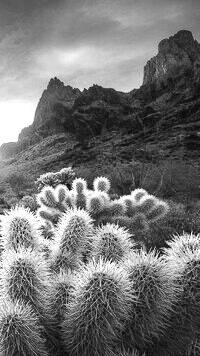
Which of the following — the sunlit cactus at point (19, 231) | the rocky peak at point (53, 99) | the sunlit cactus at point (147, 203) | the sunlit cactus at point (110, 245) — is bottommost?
the sunlit cactus at point (147, 203)

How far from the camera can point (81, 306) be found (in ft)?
6.32

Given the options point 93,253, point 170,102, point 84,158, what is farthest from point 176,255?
point 170,102

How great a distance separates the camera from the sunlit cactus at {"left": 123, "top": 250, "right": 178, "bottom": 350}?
1.99 meters

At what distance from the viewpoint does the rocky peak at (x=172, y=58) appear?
99.4 meters

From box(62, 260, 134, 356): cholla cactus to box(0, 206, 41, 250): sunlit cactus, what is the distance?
0.74m

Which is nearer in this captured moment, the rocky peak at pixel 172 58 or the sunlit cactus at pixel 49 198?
the sunlit cactus at pixel 49 198

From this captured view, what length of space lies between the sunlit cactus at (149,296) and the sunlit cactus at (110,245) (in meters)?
0.46

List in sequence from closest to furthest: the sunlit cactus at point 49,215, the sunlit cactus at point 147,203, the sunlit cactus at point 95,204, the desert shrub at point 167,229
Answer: the sunlit cactus at point 95,204
the sunlit cactus at point 147,203
the sunlit cactus at point 49,215
the desert shrub at point 167,229

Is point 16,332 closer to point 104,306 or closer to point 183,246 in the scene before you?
point 104,306

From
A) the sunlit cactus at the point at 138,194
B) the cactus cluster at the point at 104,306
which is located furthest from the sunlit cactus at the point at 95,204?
the cactus cluster at the point at 104,306

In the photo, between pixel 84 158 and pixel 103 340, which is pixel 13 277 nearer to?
pixel 103 340

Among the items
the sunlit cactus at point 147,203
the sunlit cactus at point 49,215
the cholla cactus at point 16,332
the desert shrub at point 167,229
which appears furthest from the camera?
the desert shrub at point 167,229

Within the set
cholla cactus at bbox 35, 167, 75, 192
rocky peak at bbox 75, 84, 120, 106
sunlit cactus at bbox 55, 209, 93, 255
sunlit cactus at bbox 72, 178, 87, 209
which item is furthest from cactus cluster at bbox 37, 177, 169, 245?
rocky peak at bbox 75, 84, 120, 106

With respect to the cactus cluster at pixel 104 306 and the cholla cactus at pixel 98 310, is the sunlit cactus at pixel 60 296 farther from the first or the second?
the cholla cactus at pixel 98 310
